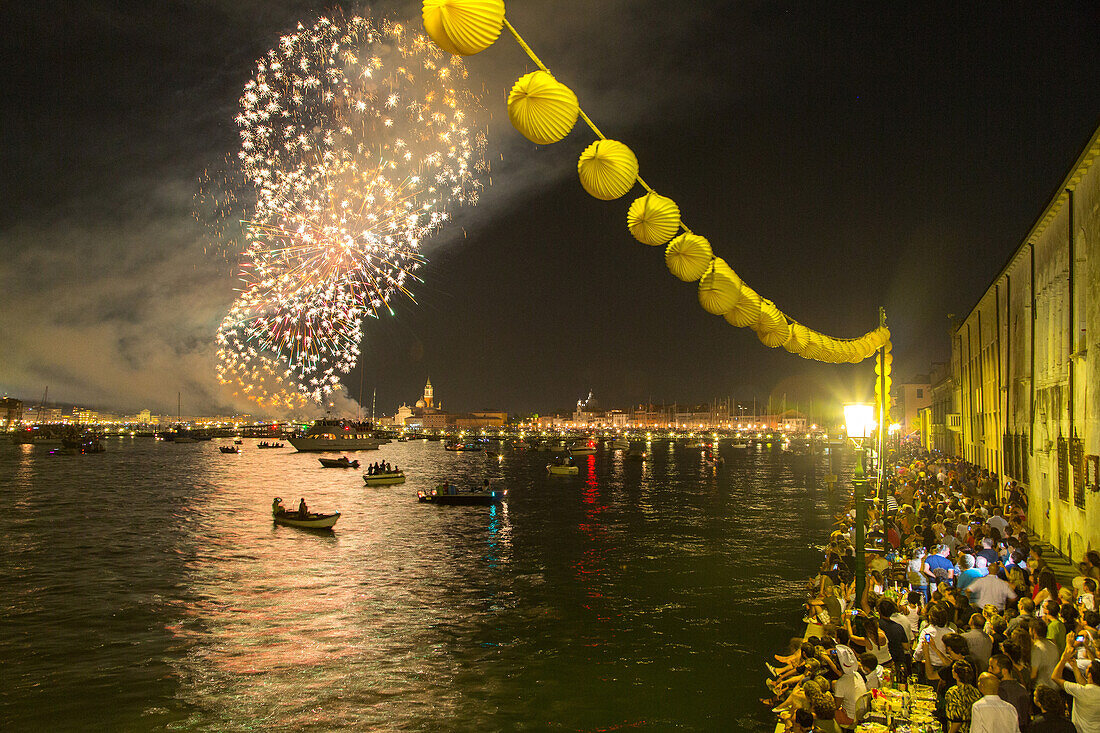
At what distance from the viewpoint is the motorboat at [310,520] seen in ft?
99.9

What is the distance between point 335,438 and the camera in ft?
424

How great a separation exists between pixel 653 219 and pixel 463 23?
109 inches

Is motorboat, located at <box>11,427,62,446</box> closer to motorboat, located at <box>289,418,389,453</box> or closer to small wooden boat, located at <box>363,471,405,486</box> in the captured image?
motorboat, located at <box>289,418,389,453</box>

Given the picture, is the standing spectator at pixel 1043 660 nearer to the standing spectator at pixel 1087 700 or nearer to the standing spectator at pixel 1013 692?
the standing spectator at pixel 1087 700

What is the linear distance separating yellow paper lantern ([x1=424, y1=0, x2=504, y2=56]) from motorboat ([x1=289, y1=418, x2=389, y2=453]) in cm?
12619

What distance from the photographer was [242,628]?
15578mm

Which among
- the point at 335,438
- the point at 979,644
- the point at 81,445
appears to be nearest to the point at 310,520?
the point at 979,644

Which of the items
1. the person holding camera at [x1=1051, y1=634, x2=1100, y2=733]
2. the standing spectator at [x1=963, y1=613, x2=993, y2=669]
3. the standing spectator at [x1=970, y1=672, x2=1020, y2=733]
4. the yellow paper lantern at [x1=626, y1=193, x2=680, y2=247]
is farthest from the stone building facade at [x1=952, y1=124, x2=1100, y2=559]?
the yellow paper lantern at [x1=626, y1=193, x2=680, y2=247]

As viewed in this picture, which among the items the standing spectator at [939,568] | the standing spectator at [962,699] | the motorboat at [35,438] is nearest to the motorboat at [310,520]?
the standing spectator at [939,568]

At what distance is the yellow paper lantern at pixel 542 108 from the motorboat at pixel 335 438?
125577mm

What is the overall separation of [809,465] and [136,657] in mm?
74456

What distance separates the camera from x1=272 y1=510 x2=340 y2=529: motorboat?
99.9 feet

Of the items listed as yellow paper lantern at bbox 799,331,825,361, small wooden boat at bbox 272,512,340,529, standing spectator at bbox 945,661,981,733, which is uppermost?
yellow paper lantern at bbox 799,331,825,361

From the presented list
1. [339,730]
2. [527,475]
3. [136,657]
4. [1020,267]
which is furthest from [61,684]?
[527,475]
